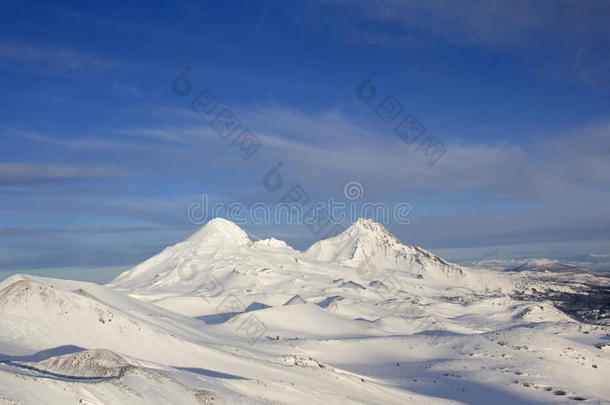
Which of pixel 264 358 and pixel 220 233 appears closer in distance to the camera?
pixel 264 358

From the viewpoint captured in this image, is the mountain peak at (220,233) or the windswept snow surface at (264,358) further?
the mountain peak at (220,233)

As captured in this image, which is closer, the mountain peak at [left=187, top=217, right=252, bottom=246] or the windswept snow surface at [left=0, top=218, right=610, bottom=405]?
the windswept snow surface at [left=0, top=218, right=610, bottom=405]

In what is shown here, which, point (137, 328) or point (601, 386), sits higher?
point (137, 328)

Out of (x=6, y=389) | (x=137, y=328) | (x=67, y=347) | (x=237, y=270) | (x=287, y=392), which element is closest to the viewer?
(x=6, y=389)

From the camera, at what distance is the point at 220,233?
174375 mm

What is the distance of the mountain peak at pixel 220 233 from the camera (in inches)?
6826

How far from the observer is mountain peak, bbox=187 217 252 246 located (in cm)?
17338

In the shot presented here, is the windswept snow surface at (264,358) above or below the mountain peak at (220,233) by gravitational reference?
below

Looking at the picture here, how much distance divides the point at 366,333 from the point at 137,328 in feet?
118

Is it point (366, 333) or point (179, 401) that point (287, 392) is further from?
point (366, 333)

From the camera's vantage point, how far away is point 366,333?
5872 cm

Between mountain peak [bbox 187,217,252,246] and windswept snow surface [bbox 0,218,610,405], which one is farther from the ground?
mountain peak [bbox 187,217,252,246]

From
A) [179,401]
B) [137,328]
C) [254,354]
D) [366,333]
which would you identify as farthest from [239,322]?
[179,401]

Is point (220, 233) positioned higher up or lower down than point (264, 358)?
higher up
